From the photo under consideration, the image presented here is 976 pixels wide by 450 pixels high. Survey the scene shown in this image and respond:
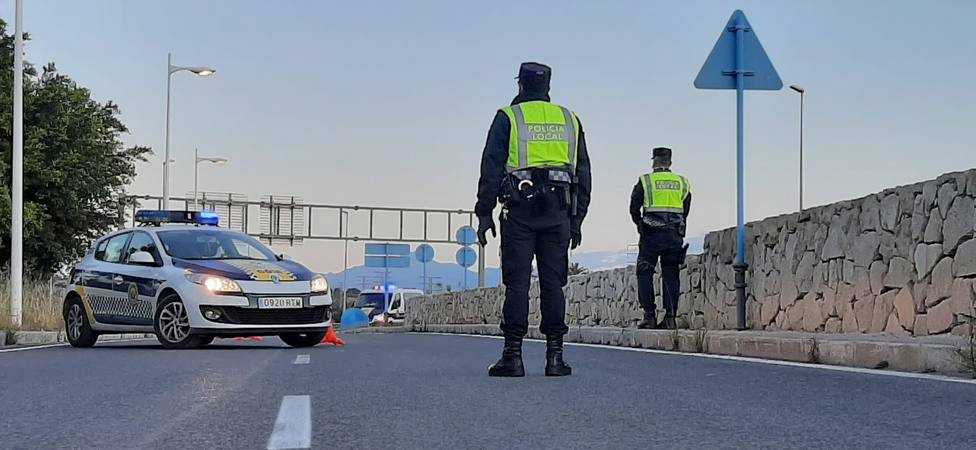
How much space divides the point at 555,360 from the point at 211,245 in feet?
22.6

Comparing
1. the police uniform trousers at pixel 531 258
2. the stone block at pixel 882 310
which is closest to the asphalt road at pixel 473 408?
the police uniform trousers at pixel 531 258

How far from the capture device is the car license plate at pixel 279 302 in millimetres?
13031

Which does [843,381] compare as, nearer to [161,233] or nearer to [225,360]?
[225,360]

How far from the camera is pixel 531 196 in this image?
821 cm

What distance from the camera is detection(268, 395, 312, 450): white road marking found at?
4.76m

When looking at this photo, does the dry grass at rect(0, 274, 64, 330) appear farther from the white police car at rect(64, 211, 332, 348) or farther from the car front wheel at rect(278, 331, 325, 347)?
the car front wheel at rect(278, 331, 325, 347)

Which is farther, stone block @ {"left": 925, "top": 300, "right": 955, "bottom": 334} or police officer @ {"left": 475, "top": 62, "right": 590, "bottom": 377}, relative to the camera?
stone block @ {"left": 925, "top": 300, "right": 955, "bottom": 334}

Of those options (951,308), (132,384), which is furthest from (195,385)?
(951,308)

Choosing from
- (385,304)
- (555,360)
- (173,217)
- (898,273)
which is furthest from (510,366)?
(385,304)

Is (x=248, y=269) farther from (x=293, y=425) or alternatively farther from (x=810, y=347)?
(x=293, y=425)

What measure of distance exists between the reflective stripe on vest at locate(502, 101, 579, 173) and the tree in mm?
19588

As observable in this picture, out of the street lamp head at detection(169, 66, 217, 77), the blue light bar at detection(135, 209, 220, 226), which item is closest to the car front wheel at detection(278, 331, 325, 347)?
the blue light bar at detection(135, 209, 220, 226)

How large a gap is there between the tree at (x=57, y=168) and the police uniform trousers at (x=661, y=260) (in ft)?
51.5

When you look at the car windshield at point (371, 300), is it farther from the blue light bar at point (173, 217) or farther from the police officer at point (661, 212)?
the police officer at point (661, 212)
